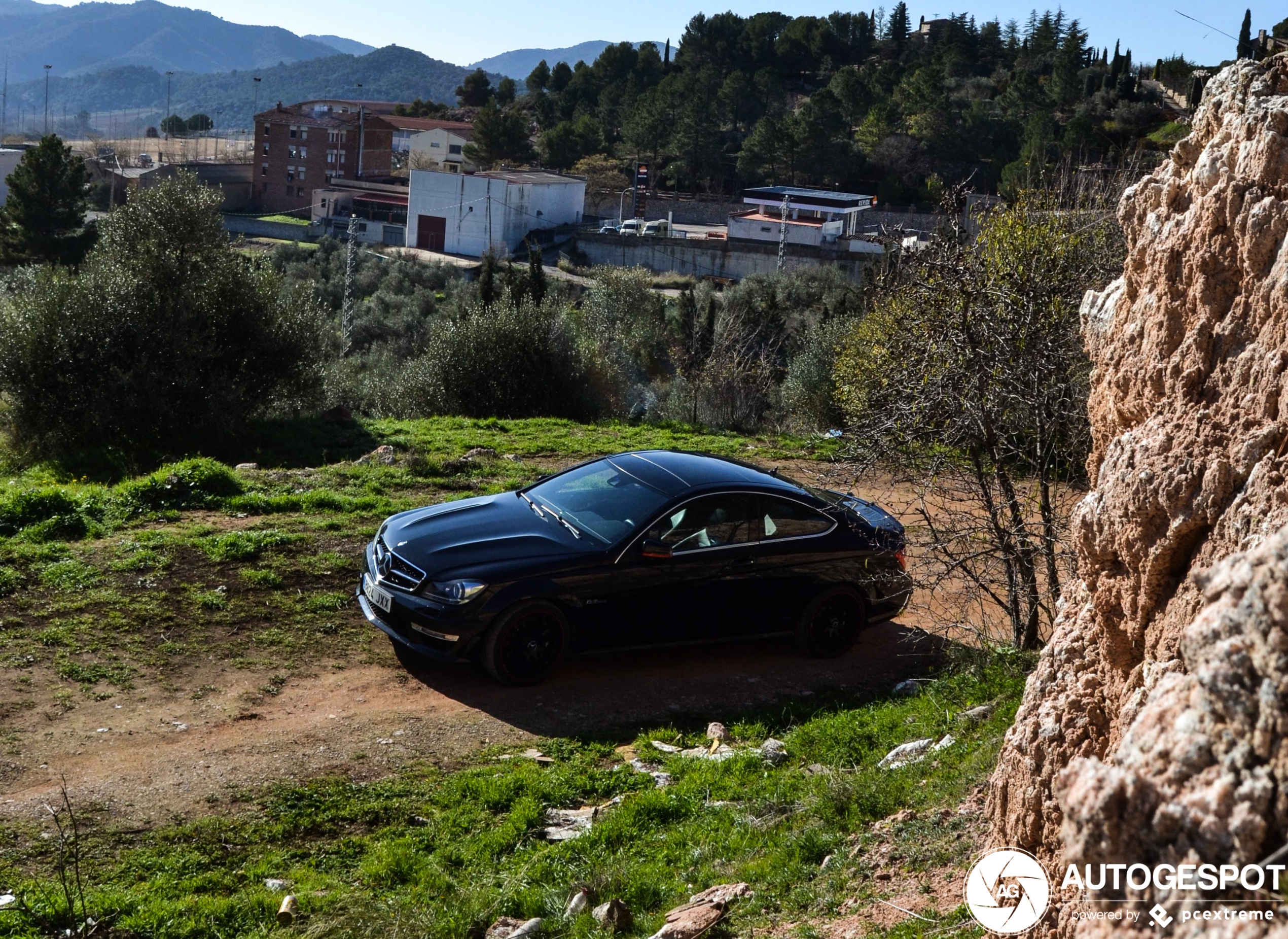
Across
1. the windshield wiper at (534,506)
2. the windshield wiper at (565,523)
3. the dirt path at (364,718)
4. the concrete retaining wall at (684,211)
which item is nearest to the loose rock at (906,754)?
the dirt path at (364,718)

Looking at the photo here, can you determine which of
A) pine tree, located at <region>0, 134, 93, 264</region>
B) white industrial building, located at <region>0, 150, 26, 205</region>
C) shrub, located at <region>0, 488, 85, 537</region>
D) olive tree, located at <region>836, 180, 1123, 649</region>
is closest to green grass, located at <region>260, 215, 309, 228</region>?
white industrial building, located at <region>0, 150, 26, 205</region>

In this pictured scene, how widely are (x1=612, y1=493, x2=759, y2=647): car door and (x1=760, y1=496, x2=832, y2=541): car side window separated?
0.36ft

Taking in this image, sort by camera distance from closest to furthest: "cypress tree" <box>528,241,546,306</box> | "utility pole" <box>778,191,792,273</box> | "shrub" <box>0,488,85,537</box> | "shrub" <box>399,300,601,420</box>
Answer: "shrub" <box>0,488,85,537</box>
"shrub" <box>399,300,601,420</box>
"cypress tree" <box>528,241,546,306</box>
"utility pole" <box>778,191,792,273</box>

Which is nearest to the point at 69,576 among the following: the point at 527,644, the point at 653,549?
the point at 527,644

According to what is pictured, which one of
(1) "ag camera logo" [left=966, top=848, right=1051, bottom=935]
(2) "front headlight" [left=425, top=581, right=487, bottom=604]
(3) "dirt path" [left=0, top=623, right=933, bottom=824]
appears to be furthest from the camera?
(2) "front headlight" [left=425, top=581, right=487, bottom=604]

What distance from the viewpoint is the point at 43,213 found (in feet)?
173

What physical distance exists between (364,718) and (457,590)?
3.35 feet

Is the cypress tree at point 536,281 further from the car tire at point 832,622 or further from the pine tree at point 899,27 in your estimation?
the pine tree at point 899,27

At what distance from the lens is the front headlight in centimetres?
750

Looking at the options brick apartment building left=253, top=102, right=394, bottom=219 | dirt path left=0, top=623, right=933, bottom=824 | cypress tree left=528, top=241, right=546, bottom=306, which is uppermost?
brick apartment building left=253, top=102, right=394, bottom=219

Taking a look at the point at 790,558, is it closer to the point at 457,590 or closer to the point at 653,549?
the point at 653,549

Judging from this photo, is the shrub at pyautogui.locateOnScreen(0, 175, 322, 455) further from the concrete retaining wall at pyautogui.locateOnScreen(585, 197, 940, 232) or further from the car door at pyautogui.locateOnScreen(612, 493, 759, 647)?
the concrete retaining wall at pyautogui.locateOnScreen(585, 197, 940, 232)

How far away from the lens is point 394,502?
1203 cm

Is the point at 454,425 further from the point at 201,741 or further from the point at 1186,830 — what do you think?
the point at 1186,830
